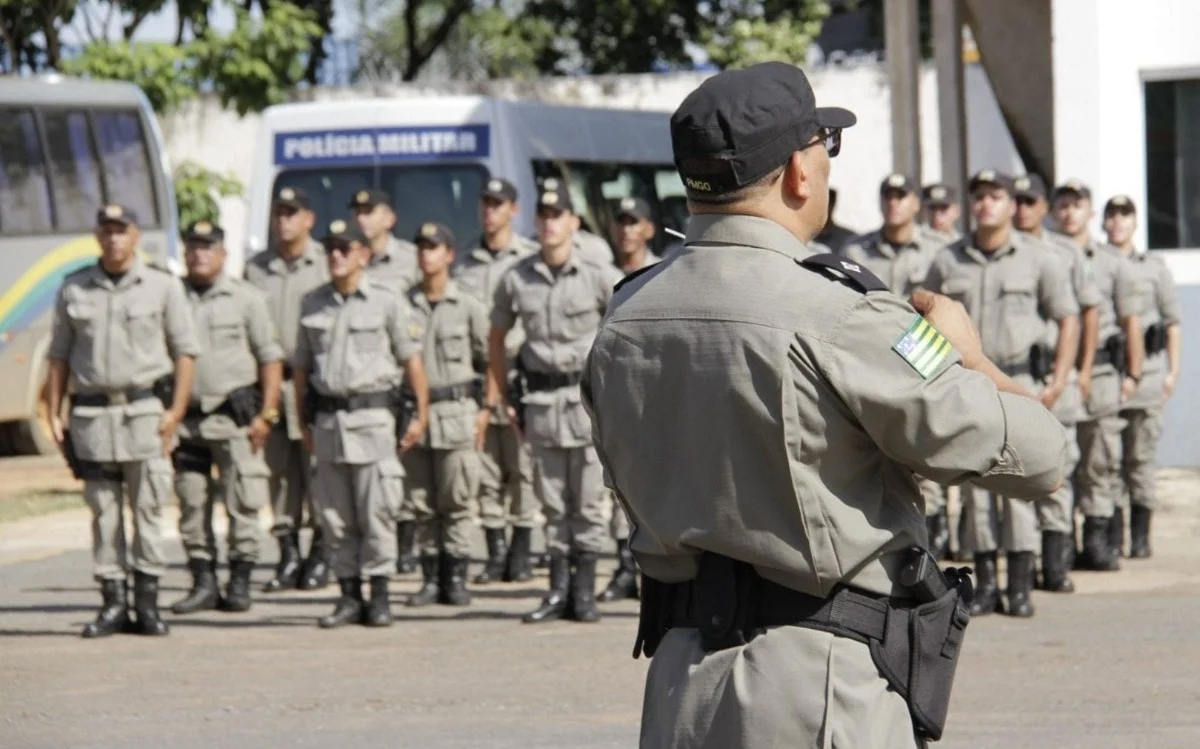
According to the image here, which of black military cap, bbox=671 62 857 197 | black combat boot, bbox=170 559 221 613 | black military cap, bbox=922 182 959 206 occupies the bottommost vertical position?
black combat boot, bbox=170 559 221 613

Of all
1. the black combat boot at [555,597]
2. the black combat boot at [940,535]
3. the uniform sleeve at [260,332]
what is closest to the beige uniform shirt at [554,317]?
the black combat boot at [555,597]

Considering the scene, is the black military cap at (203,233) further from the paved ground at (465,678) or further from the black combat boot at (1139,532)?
the black combat boot at (1139,532)

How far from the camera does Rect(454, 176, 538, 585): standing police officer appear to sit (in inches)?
410

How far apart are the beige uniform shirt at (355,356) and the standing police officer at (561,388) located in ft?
1.77

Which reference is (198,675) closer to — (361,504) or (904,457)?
(361,504)

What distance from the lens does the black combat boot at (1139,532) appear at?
10.5 metres

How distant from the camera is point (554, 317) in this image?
9.12m

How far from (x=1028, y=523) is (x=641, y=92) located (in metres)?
16.1

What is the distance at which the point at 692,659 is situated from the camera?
3.04 meters

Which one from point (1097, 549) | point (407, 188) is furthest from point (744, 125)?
point (407, 188)

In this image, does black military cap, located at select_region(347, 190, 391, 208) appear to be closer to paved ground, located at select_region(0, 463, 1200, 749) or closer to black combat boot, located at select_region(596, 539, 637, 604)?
paved ground, located at select_region(0, 463, 1200, 749)

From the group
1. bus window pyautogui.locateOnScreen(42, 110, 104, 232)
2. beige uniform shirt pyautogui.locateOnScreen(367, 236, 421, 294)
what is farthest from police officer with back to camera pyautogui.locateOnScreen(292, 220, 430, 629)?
bus window pyautogui.locateOnScreen(42, 110, 104, 232)

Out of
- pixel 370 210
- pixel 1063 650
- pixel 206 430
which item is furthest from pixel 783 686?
pixel 370 210

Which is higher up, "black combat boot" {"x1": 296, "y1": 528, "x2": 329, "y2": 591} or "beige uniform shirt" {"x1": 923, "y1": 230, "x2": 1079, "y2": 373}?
"beige uniform shirt" {"x1": 923, "y1": 230, "x2": 1079, "y2": 373}
